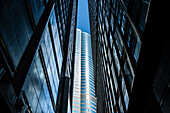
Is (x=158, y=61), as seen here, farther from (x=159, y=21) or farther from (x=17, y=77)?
(x=17, y=77)

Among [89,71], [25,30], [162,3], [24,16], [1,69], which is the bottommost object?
[89,71]

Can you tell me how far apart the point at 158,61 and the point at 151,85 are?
6.59 feet

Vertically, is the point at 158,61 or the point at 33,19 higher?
the point at 33,19

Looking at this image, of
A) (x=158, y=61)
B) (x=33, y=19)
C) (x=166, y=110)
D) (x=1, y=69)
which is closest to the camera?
(x=1, y=69)

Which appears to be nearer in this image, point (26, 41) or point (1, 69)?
point (1, 69)

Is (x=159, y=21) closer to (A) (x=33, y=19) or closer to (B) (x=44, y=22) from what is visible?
(A) (x=33, y=19)

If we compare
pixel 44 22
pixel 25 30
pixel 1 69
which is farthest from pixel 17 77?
pixel 44 22

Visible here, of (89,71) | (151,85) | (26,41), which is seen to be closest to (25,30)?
(26,41)

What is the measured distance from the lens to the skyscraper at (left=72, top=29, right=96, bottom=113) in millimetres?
100812

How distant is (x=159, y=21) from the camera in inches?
343

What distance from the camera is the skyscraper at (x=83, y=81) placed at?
10081 cm

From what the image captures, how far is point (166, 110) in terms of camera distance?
26.2ft

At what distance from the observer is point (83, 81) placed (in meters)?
124

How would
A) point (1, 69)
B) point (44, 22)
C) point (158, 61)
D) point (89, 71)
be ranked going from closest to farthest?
point (1, 69), point (158, 61), point (44, 22), point (89, 71)
